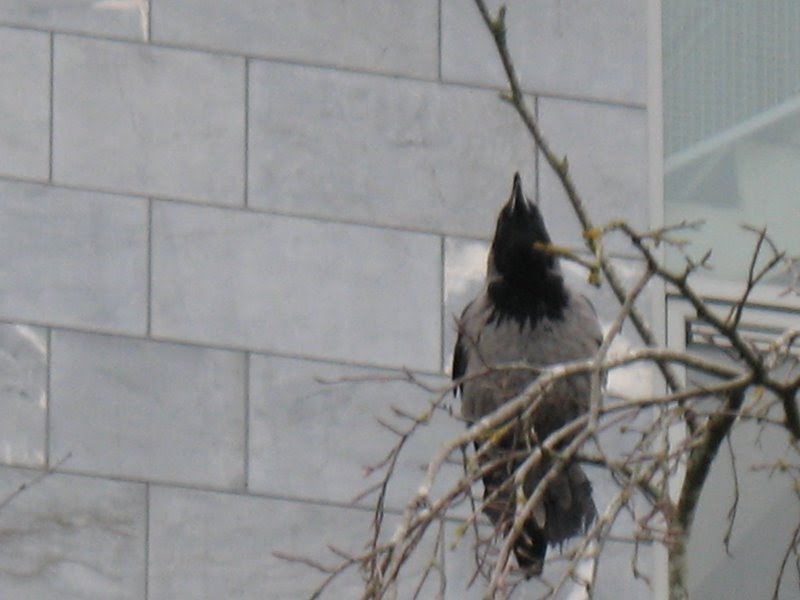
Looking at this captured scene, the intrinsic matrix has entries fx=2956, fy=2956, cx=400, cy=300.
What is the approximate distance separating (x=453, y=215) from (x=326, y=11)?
0.93m

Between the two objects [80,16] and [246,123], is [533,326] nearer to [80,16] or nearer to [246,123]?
[246,123]

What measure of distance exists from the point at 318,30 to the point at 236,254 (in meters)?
0.98

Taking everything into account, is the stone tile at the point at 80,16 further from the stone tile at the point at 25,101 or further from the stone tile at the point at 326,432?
the stone tile at the point at 326,432

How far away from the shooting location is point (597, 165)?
11547 millimetres

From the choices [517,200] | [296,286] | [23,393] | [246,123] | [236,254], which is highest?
[246,123]

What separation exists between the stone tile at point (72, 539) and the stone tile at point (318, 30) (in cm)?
178

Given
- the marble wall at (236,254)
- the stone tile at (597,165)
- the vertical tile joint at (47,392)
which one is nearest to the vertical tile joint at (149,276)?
the marble wall at (236,254)

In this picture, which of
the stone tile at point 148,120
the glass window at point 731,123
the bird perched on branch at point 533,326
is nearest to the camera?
the bird perched on branch at point 533,326

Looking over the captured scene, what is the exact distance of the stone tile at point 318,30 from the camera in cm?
1111

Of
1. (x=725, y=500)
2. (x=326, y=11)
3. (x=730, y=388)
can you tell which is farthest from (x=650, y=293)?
(x=730, y=388)

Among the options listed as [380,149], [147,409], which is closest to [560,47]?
[380,149]

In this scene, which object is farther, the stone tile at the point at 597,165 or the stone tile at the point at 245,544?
the stone tile at the point at 597,165

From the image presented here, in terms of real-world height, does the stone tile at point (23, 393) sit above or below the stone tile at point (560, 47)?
below

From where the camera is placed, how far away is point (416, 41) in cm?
1143
